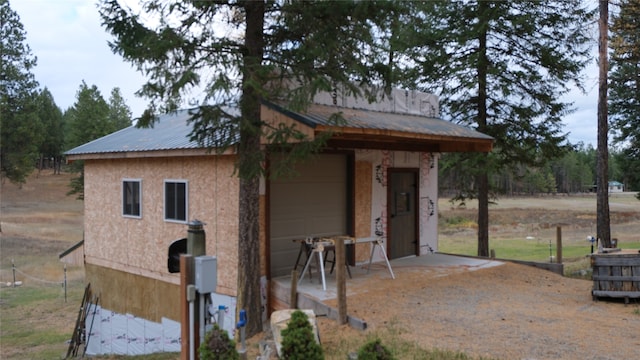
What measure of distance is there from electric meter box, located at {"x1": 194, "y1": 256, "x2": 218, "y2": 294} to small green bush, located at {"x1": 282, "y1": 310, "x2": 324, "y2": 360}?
1105 millimetres

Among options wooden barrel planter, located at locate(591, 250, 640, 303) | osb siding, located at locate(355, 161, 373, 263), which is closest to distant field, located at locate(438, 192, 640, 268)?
osb siding, located at locate(355, 161, 373, 263)

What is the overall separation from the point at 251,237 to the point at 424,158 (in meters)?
6.09

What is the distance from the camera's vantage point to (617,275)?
8.12 meters

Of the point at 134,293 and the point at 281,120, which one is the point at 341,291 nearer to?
the point at 281,120

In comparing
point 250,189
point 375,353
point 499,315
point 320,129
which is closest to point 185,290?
point 375,353

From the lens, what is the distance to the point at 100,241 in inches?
491

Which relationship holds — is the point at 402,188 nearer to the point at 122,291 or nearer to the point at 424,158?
the point at 424,158

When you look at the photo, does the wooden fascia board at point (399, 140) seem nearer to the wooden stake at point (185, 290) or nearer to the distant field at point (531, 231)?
the wooden stake at point (185, 290)

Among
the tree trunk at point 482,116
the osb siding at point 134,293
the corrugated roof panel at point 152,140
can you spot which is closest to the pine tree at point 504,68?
the tree trunk at point 482,116

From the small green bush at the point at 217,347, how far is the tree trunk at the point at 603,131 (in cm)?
1216

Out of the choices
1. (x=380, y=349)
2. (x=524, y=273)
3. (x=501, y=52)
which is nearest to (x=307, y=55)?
(x=380, y=349)

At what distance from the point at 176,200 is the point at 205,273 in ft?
19.8

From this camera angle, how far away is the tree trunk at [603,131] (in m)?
13.7

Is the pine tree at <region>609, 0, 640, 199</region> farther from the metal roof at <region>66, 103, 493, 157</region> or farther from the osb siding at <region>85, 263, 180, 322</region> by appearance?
the osb siding at <region>85, 263, 180, 322</region>
